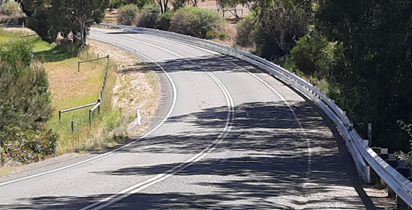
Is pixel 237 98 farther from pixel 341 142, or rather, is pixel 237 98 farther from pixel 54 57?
pixel 54 57

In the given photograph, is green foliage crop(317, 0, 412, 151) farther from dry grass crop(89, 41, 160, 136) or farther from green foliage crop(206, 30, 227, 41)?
green foliage crop(206, 30, 227, 41)

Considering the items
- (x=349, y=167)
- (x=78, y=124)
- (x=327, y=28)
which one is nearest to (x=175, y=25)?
(x=78, y=124)

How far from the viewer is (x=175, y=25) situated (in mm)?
67500

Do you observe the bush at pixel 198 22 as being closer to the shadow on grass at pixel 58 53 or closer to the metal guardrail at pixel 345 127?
the metal guardrail at pixel 345 127

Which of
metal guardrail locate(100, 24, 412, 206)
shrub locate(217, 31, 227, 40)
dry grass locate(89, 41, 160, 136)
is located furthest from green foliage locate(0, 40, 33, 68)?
shrub locate(217, 31, 227, 40)

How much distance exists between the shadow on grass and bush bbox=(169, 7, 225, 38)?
12970 mm

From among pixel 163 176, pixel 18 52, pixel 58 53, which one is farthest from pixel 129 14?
pixel 163 176

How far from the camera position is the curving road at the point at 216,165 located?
11352 millimetres

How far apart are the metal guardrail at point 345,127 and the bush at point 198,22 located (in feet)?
13.8

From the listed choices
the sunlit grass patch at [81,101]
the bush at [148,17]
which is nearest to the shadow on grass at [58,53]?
the sunlit grass patch at [81,101]

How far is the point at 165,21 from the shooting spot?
7206 centimetres

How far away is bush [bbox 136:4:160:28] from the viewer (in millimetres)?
75338

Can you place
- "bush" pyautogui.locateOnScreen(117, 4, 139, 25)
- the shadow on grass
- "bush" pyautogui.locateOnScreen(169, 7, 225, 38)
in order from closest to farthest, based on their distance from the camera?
the shadow on grass < "bush" pyautogui.locateOnScreen(169, 7, 225, 38) < "bush" pyautogui.locateOnScreen(117, 4, 139, 25)

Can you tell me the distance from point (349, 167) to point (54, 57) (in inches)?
1734
